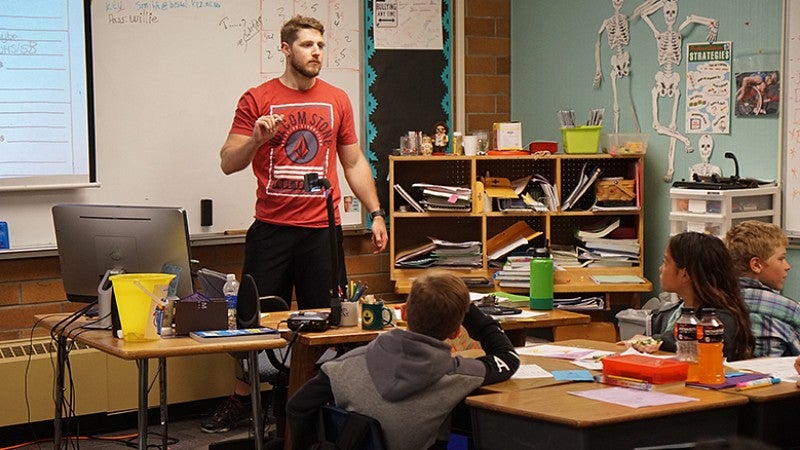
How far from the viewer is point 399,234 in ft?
20.2

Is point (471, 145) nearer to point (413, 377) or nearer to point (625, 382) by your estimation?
point (625, 382)

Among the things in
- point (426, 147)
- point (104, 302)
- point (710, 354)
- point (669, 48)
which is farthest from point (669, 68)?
point (104, 302)

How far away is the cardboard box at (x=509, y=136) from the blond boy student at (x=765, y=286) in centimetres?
219

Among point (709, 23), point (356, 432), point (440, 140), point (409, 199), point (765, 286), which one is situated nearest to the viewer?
point (356, 432)

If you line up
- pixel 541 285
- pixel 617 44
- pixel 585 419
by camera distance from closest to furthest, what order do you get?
pixel 585 419
pixel 541 285
pixel 617 44

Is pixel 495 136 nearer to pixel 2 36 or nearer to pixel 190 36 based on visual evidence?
pixel 190 36

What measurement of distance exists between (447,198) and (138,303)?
2.55 metres

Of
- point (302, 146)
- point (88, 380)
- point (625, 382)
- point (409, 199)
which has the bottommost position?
point (88, 380)

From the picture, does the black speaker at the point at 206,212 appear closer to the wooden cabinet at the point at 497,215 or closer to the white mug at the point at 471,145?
the wooden cabinet at the point at 497,215

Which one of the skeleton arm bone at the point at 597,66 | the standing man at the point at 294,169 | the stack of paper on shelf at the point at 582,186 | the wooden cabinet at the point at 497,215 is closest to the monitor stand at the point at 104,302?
the standing man at the point at 294,169

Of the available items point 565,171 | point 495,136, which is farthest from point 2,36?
point 565,171

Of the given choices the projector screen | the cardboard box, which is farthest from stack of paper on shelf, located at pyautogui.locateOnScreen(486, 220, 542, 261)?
the projector screen

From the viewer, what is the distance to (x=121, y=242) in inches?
150

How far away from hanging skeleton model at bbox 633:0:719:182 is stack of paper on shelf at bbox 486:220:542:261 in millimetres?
765
